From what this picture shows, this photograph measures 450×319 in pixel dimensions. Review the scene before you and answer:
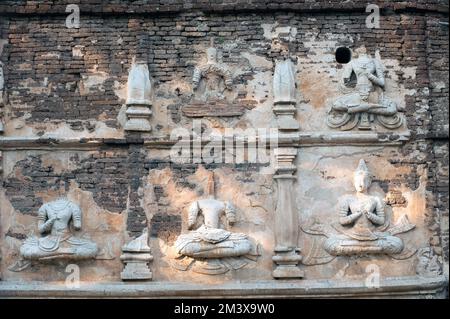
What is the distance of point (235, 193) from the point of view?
34.6ft

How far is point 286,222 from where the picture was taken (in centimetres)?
1042

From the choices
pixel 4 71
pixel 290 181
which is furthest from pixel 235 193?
pixel 4 71

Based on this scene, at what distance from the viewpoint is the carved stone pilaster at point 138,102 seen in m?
10.6

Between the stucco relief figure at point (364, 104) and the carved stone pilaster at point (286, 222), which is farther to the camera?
the stucco relief figure at point (364, 104)

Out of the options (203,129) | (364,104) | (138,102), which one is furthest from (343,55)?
(138,102)

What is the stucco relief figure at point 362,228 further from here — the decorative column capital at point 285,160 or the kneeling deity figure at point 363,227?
the decorative column capital at point 285,160

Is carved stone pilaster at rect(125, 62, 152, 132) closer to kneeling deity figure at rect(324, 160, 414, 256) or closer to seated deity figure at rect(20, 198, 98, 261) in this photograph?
seated deity figure at rect(20, 198, 98, 261)

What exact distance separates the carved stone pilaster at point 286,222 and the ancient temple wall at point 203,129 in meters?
0.07

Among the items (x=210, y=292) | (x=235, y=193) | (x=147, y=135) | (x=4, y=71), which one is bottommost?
(x=210, y=292)

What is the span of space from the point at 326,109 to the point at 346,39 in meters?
0.84

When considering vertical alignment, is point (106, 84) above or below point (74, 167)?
above

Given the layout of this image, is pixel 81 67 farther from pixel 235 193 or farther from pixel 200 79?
pixel 235 193

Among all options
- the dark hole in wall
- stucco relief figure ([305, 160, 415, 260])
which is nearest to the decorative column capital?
stucco relief figure ([305, 160, 415, 260])

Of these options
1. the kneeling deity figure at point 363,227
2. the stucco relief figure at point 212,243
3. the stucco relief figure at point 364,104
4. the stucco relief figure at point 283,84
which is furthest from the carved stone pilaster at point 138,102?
the kneeling deity figure at point 363,227
